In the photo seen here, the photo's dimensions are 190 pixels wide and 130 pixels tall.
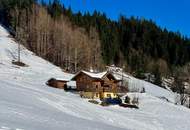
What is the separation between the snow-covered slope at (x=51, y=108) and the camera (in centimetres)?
2656

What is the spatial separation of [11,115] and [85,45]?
352 feet

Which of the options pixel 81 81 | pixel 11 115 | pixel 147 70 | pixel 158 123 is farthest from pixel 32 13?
pixel 11 115

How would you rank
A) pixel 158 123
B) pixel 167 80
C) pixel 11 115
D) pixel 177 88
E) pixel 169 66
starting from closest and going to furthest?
pixel 11 115
pixel 158 123
pixel 177 88
pixel 167 80
pixel 169 66

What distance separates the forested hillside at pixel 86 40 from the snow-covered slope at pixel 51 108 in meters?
6.96

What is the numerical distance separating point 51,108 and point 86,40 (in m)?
99.9

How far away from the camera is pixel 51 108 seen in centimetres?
3962

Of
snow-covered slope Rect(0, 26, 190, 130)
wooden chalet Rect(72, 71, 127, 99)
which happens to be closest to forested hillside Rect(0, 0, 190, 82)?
snow-covered slope Rect(0, 26, 190, 130)

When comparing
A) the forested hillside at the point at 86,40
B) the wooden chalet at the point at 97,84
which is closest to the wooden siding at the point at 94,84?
the wooden chalet at the point at 97,84

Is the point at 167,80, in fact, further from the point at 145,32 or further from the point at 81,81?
the point at 81,81

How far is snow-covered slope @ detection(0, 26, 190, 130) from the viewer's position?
2656 cm

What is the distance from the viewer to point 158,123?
51594mm

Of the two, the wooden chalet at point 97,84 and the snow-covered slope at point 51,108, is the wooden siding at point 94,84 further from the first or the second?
the snow-covered slope at point 51,108

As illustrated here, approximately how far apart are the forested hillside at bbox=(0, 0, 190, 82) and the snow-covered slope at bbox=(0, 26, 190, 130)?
22.8 feet

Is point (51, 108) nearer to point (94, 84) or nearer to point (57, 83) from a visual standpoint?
point (94, 84)
